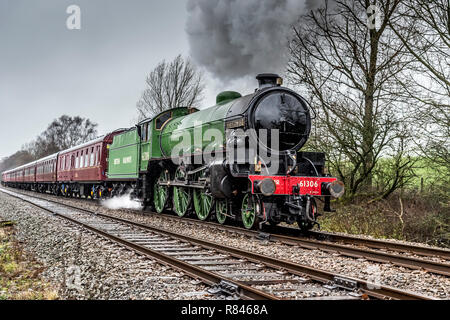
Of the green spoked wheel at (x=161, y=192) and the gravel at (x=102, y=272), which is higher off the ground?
the green spoked wheel at (x=161, y=192)

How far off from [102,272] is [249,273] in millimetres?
1861

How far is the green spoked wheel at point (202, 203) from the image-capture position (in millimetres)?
11245

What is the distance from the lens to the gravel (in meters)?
4.49

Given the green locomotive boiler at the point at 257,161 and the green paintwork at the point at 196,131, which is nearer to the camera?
the green locomotive boiler at the point at 257,161

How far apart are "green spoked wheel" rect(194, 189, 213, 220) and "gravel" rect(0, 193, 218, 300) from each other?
3382 mm

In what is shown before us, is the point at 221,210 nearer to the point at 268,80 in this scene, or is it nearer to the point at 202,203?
the point at 202,203

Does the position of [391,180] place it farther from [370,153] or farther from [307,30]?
[307,30]

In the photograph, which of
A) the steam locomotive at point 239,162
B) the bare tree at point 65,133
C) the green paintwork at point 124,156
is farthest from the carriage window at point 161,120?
the bare tree at point 65,133

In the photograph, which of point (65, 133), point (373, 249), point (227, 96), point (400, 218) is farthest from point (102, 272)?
point (65, 133)

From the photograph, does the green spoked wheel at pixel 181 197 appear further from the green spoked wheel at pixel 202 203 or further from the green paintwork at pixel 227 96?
the green paintwork at pixel 227 96

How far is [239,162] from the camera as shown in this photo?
8.83m

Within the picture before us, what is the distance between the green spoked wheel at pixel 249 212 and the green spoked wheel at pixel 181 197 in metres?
2.85

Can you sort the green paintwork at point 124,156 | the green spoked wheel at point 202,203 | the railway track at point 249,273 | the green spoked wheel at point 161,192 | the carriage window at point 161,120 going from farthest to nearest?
the green paintwork at point 124,156 → the carriage window at point 161,120 → the green spoked wheel at point 161,192 → the green spoked wheel at point 202,203 → the railway track at point 249,273

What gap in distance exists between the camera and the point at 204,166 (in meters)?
10.5
